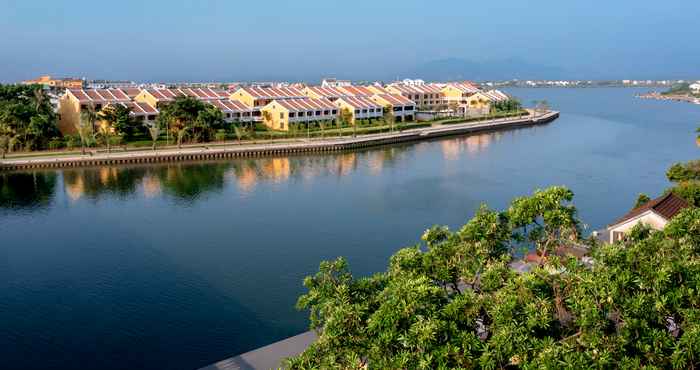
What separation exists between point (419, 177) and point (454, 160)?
7638 mm

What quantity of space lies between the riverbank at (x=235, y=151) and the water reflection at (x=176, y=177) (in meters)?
1.36

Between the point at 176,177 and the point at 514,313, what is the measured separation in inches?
1214

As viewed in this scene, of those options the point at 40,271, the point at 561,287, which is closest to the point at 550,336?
the point at 561,287

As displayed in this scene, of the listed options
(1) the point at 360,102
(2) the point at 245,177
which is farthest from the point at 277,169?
(1) the point at 360,102

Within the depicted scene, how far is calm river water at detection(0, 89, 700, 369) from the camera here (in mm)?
14922

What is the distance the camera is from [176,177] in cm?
3553

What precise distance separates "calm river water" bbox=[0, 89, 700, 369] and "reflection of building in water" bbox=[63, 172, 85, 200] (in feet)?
0.62

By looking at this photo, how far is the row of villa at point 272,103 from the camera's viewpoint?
48312 mm

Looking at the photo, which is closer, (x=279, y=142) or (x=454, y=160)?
(x=454, y=160)

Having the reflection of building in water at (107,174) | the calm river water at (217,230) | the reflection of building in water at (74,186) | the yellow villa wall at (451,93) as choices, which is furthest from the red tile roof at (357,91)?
the reflection of building in water at (74,186)

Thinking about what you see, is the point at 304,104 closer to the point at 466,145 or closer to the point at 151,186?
the point at 466,145

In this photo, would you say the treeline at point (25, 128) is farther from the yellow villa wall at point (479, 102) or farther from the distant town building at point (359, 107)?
the yellow villa wall at point (479, 102)

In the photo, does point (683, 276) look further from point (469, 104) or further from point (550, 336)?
point (469, 104)

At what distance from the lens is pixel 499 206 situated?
2761 centimetres
